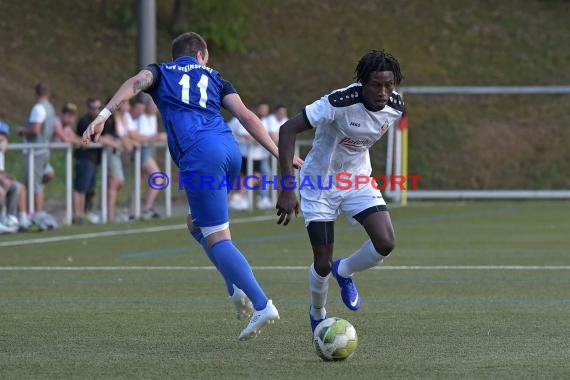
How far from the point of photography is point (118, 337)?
8672mm

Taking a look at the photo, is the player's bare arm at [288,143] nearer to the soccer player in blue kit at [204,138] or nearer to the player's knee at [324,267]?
the soccer player in blue kit at [204,138]

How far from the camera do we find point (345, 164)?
29.9 ft

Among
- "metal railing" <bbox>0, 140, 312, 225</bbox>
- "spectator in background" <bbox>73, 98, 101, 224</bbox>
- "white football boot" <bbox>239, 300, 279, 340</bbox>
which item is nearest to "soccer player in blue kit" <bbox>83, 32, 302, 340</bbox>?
"white football boot" <bbox>239, 300, 279, 340</bbox>

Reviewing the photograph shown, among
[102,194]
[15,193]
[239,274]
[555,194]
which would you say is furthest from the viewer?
[555,194]

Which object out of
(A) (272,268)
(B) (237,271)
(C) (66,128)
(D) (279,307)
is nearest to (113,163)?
(C) (66,128)

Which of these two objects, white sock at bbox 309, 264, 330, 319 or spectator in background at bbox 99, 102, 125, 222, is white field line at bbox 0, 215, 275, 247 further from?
white sock at bbox 309, 264, 330, 319

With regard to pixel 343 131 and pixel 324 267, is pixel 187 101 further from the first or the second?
pixel 324 267

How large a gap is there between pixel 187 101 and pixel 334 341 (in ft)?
6.32

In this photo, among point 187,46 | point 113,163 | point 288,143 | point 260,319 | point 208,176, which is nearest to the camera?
point 260,319

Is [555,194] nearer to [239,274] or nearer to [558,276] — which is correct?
[558,276]

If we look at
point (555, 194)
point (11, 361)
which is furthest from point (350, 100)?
point (555, 194)

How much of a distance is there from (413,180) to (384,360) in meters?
21.5

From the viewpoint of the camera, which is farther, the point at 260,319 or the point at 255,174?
the point at 255,174

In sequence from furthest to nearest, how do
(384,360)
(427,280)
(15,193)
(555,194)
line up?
(555,194) → (15,193) → (427,280) → (384,360)
